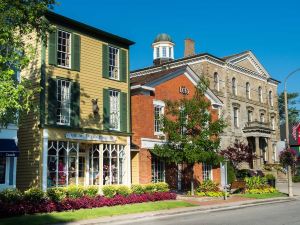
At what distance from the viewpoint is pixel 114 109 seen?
2523cm

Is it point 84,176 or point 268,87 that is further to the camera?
point 268,87

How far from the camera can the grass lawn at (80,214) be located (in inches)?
606

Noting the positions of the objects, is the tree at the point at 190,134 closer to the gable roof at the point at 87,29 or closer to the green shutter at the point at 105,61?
the green shutter at the point at 105,61

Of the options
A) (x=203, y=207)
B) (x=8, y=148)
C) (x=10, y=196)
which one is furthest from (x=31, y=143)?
(x=203, y=207)

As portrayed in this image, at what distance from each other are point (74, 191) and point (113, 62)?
867 cm

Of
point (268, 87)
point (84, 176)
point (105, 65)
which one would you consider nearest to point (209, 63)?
point (268, 87)

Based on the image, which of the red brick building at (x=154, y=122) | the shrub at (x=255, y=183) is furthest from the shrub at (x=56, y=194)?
the shrub at (x=255, y=183)

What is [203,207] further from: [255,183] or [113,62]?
[255,183]

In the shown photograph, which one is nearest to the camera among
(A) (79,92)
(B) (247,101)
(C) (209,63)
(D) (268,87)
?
(A) (79,92)

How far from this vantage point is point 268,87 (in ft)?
172

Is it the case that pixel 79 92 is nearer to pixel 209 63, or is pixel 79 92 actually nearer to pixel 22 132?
pixel 22 132

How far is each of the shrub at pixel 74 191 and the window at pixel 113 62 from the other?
7465 mm

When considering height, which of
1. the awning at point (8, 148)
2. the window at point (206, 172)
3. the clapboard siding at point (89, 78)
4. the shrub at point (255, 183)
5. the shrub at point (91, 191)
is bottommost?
the shrub at point (255, 183)

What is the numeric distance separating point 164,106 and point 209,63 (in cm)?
1565
